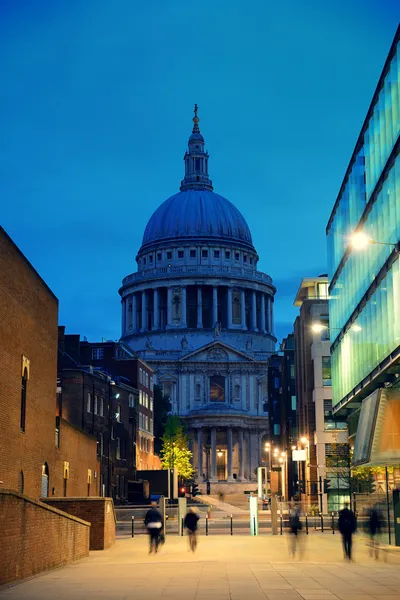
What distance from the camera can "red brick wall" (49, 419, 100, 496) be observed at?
176 ft

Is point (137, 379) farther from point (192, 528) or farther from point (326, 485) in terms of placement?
point (192, 528)

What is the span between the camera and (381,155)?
44.5 m

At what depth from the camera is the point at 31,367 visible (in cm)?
4331

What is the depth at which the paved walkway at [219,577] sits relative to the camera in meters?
23.1

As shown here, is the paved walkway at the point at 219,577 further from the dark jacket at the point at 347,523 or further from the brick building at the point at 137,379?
the brick building at the point at 137,379

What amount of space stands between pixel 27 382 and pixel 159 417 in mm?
121049

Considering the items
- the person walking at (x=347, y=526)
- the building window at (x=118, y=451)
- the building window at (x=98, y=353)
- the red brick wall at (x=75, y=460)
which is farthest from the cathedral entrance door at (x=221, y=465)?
the person walking at (x=347, y=526)

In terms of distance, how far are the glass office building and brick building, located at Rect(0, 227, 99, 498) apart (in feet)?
43.7

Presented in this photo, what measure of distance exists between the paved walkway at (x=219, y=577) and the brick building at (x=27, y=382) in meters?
4.91

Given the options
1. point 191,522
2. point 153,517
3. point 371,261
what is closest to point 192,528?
point 191,522

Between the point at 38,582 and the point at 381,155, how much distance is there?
82.4ft

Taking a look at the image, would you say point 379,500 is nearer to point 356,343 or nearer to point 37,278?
point 356,343

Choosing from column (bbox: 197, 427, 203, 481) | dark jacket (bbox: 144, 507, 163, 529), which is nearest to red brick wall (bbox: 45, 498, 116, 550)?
dark jacket (bbox: 144, 507, 163, 529)

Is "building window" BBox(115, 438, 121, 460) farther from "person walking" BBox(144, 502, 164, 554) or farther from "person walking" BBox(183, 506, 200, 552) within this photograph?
"person walking" BBox(144, 502, 164, 554)
